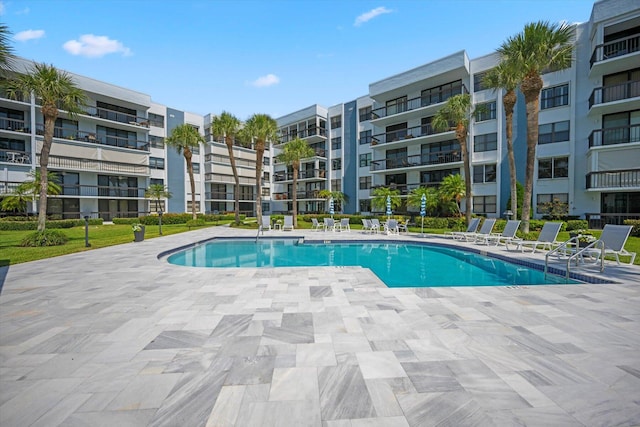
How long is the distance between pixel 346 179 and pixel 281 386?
110 feet

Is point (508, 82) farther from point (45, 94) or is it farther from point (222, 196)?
point (222, 196)

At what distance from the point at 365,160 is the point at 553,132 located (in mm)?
17081

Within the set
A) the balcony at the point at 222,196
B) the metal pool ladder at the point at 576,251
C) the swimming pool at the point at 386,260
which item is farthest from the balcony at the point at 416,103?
the balcony at the point at 222,196

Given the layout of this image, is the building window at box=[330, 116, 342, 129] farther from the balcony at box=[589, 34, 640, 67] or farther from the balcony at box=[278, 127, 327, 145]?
the balcony at box=[589, 34, 640, 67]

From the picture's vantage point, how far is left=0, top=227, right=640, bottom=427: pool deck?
2.43 metres

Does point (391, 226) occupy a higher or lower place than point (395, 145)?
lower


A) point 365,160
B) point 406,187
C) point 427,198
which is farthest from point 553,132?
point 365,160

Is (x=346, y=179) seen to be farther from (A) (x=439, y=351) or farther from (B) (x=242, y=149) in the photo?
(A) (x=439, y=351)

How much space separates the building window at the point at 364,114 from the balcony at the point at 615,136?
19992 mm

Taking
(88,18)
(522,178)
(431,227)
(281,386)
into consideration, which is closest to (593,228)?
(522,178)

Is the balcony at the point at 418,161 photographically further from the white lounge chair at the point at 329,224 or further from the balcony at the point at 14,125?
the balcony at the point at 14,125

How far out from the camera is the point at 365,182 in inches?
1330

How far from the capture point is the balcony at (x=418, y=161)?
25.7m

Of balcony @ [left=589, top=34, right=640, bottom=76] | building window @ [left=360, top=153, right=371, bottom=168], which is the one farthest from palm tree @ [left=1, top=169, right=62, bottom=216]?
balcony @ [left=589, top=34, right=640, bottom=76]
